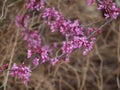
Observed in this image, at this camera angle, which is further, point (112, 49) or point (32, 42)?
point (112, 49)

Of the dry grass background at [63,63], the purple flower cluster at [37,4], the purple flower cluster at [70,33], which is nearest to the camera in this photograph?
the purple flower cluster at [70,33]

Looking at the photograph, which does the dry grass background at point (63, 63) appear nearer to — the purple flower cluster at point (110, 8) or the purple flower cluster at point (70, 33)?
the purple flower cluster at point (70, 33)

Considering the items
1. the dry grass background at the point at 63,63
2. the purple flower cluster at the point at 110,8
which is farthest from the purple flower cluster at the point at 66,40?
the dry grass background at the point at 63,63

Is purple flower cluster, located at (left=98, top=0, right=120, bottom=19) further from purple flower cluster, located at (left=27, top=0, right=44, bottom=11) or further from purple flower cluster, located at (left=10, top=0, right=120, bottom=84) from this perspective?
purple flower cluster, located at (left=27, top=0, right=44, bottom=11)

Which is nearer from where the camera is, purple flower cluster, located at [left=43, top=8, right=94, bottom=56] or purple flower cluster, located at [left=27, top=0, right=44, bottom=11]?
purple flower cluster, located at [left=43, top=8, right=94, bottom=56]

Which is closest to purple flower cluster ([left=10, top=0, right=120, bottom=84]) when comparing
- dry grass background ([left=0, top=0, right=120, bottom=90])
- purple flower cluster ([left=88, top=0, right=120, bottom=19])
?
purple flower cluster ([left=88, top=0, right=120, bottom=19])

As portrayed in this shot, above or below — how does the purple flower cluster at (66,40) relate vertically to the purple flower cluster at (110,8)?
Result: below

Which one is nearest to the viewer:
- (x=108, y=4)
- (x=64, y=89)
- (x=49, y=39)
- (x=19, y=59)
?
(x=108, y=4)

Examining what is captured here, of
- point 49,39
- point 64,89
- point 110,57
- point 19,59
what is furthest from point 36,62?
point 110,57

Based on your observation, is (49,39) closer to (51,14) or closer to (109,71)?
(109,71)
